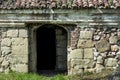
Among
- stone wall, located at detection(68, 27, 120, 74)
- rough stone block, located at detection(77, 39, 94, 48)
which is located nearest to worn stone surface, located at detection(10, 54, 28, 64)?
stone wall, located at detection(68, 27, 120, 74)

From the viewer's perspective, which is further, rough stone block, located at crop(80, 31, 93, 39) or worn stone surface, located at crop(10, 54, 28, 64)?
worn stone surface, located at crop(10, 54, 28, 64)

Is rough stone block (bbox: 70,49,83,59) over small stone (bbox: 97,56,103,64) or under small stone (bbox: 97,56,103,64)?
over

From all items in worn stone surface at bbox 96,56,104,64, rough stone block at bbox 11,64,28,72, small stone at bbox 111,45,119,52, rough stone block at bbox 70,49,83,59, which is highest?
small stone at bbox 111,45,119,52

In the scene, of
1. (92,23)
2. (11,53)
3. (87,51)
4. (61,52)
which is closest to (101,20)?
(92,23)

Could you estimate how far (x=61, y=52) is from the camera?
14359 mm

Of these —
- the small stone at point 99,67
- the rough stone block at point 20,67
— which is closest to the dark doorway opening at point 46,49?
the rough stone block at point 20,67

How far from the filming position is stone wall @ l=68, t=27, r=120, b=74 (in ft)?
43.4

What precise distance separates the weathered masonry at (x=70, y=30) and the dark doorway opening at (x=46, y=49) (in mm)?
1193

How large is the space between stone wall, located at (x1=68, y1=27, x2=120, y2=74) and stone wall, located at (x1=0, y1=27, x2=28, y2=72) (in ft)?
5.21

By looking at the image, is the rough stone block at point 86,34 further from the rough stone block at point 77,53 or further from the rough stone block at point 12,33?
the rough stone block at point 12,33

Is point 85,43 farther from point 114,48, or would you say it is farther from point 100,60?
point 114,48

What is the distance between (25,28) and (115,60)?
317 centimetres

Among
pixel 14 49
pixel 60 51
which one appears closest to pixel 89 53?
pixel 60 51

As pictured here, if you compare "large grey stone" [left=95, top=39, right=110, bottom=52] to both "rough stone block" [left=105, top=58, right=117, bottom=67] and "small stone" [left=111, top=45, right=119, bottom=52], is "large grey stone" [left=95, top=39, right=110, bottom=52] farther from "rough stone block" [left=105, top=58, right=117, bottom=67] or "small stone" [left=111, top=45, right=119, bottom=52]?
"rough stone block" [left=105, top=58, right=117, bottom=67]
